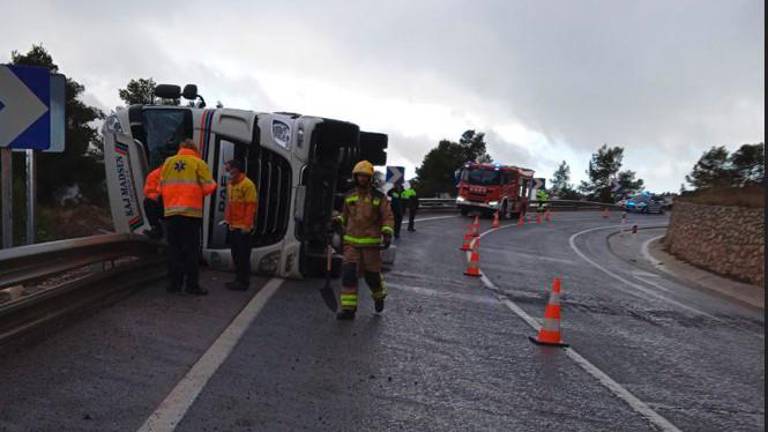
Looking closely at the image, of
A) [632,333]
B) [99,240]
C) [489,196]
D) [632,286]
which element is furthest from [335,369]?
[489,196]

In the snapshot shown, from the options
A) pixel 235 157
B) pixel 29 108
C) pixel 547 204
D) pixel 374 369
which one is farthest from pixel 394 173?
pixel 547 204

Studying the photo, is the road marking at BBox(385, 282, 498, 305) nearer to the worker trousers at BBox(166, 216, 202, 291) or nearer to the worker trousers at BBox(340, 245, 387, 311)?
the worker trousers at BBox(340, 245, 387, 311)

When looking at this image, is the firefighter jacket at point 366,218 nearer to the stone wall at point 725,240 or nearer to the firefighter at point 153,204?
the firefighter at point 153,204

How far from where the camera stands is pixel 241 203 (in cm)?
866

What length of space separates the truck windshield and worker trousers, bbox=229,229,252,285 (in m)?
26.0

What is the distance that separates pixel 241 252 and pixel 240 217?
44cm

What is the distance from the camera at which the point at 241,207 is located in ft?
28.5

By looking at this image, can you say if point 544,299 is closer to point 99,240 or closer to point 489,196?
point 99,240

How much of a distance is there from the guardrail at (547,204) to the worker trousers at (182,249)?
1088 inches

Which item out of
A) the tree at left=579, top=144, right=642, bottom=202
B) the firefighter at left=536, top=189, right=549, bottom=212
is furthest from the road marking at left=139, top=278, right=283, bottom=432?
the tree at left=579, top=144, right=642, bottom=202

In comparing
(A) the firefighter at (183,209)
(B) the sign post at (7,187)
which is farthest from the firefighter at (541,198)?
(B) the sign post at (7,187)

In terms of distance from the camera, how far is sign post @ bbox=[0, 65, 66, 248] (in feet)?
20.5

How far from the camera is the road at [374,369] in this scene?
14.4 ft

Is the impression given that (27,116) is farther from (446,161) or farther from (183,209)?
(446,161)
